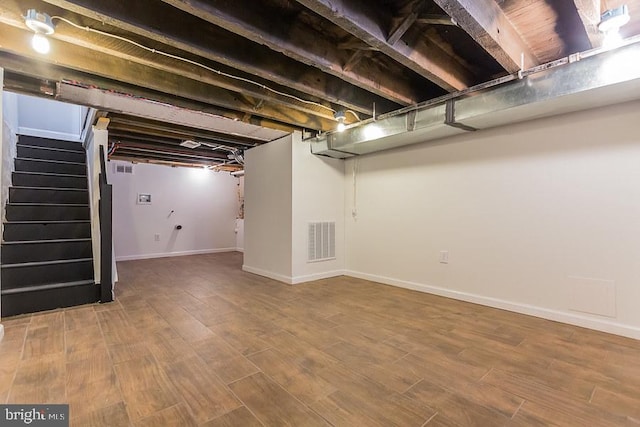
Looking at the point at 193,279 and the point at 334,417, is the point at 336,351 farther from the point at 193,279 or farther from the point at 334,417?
the point at 193,279

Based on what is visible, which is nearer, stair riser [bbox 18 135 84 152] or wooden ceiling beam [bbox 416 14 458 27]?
wooden ceiling beam [bbox 416 14 458 27]

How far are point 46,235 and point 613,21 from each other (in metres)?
5.62

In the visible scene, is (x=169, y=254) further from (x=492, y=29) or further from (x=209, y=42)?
(x=492, y=29)

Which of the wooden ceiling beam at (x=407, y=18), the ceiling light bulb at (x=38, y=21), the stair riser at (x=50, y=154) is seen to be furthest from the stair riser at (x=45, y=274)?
the wooden ceiling beam at (x=407, y=18)

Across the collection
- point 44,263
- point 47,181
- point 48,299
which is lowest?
point 48,299

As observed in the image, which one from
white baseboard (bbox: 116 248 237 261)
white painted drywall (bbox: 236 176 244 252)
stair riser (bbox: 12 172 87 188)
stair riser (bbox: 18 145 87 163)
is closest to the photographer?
stair riser (bbox: 12 172 87 188)

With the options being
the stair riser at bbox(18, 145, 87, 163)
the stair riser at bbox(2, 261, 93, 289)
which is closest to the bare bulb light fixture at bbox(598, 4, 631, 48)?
the stair riser at bbox(2, 261, 93, 289)

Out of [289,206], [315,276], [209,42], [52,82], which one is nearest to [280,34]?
[209,42]

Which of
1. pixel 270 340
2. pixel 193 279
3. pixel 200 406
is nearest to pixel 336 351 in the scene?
pixel 270 340

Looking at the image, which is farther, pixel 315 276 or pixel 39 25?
pixel 315 276

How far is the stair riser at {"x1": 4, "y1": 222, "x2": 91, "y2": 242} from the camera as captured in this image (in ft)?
11.4

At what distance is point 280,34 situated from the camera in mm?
1948

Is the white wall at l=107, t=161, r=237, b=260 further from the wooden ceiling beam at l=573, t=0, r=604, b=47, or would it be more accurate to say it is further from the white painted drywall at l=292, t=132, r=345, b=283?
the wooden ceiling beam at l=573, t=0, r=604, b=47

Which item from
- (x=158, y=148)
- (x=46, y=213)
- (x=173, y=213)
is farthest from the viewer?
(x=173, y=213)
